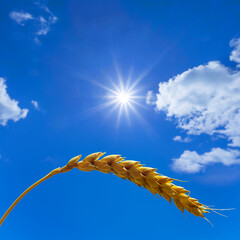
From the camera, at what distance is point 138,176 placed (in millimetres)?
2318

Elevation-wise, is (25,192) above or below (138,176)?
below

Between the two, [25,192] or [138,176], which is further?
[138,176]

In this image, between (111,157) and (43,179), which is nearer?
(43,179)

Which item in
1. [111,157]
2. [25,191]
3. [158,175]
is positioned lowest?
[25,191]

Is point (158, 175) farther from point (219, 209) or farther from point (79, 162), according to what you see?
point (79, 162)

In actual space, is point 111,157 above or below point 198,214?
above

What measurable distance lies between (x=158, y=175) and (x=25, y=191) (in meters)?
1.29

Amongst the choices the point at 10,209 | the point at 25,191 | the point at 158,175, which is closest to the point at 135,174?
the point at 158,175

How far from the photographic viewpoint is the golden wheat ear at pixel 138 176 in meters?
2.19

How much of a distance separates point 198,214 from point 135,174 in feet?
2.28

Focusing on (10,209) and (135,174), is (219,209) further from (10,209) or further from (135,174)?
(10,209)

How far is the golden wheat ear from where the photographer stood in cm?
219

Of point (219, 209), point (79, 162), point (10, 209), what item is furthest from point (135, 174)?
point (10, 209)

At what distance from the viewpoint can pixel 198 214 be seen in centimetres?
216
